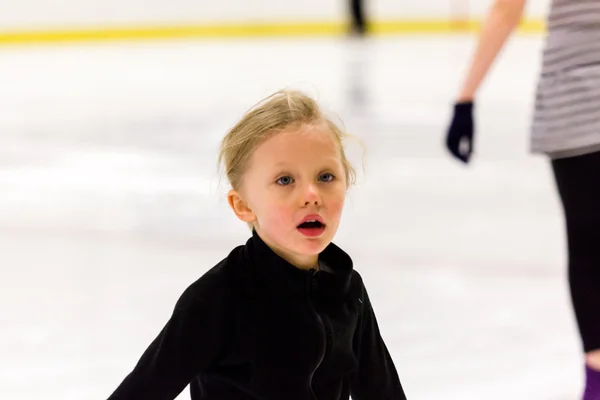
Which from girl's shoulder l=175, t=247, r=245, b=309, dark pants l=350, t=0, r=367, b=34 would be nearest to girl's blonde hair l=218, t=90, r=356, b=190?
girl's shoulder l=175, t=247, r=245, b=309

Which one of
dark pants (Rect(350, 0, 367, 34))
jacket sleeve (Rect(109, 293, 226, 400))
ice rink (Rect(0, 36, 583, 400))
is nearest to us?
jacket sleeve (Rect(109, 293, 226, 400))

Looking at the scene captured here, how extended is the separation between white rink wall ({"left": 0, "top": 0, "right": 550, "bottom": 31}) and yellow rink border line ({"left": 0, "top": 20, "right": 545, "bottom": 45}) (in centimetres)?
6

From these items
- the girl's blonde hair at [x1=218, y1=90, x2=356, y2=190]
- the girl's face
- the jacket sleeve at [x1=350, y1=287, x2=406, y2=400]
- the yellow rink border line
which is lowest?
the jacket sleeve at [x1=350, y1=287, x2=406, y2=400]

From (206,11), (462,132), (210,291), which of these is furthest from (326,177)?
(206,11)

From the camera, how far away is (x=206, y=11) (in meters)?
11.3

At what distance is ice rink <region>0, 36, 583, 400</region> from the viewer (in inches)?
79.6

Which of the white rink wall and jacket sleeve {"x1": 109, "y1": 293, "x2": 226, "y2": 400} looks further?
the white rink wall

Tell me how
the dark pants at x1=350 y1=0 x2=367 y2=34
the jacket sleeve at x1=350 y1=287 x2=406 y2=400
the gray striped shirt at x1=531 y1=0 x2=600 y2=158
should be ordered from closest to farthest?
1. the jacket sleeve at x1=350 y1=287 x2=406 y2=400
2. the gray striped shirt at x1=531 y1=0 x2=600 y2=158
3. the dark pants at x1=350 y1=0 x2=367 y2=34

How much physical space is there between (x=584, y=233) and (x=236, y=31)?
10.2 m

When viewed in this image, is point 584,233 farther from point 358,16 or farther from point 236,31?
point 236,31

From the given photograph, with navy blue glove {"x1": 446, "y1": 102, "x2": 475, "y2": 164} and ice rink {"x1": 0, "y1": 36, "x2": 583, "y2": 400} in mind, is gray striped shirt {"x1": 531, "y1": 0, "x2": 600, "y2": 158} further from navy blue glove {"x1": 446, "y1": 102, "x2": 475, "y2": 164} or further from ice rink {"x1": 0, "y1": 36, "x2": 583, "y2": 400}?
ice rink {"x1": 0, "y1": 36, "x2": 583, "y2": 400}

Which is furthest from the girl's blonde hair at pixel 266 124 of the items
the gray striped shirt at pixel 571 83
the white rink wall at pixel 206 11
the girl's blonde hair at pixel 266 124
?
the white rink wall at pixel 206 11

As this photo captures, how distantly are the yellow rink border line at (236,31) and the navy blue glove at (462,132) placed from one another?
8895mm

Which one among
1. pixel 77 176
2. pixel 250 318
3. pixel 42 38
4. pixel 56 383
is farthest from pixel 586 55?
pixel 42 38
